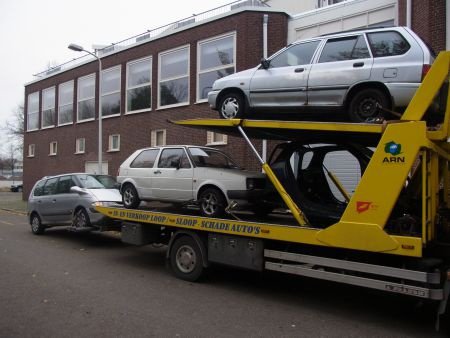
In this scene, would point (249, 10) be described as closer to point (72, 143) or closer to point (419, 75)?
point (419, 75)

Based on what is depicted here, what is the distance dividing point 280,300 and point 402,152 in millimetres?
2778

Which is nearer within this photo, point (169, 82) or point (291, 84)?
point (291, 84)

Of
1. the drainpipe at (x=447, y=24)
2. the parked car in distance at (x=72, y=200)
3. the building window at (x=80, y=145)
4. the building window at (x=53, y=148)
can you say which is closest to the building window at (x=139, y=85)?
the building window at (x=80, y=145)

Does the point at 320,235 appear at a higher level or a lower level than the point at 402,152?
lower

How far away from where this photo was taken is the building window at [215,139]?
56.5 ft

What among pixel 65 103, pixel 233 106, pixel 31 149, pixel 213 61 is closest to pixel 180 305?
pixel 233 106

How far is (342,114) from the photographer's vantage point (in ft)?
23.1

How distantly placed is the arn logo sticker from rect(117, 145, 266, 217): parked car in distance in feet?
7.62

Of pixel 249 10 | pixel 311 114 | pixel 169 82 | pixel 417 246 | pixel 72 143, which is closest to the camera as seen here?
pixel 417 246

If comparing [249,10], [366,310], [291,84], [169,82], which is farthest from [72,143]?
[366,310]

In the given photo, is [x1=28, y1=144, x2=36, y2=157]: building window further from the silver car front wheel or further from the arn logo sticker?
the arn logo sticker

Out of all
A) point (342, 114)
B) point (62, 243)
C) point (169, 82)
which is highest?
point (169, 82)

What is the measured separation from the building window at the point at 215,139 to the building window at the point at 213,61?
1.54 meters

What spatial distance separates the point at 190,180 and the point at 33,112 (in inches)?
1043
